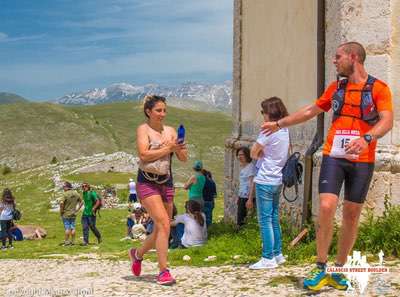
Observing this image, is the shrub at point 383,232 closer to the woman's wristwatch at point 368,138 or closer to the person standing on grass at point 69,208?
the woman's wristwatch at point 368,138

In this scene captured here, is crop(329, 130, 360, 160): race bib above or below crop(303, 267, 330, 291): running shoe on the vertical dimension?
above

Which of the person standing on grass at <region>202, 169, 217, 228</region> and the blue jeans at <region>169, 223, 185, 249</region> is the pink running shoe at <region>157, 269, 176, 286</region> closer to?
the blue jeans at <region>169, 223, 185, 249</region>

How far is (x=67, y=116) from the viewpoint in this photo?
10744cm

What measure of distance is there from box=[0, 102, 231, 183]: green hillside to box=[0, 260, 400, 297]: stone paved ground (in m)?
57.0

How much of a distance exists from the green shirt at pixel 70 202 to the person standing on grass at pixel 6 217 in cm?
160

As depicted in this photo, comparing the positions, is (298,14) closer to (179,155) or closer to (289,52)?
(289,52)

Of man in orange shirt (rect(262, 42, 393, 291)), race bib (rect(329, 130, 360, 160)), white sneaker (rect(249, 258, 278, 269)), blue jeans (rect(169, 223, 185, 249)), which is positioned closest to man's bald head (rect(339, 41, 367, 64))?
man in orange shirt (rect(262, 42, 393, 291))

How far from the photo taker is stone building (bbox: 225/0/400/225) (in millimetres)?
7492

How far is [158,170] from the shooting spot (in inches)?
255

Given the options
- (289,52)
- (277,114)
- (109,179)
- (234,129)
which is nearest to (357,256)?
(277,114)

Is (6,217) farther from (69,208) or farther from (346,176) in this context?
(346,176)

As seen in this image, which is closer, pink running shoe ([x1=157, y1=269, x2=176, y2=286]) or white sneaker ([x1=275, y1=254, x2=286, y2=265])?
pink running shoe ([x1=157, y1=269, x2=176, y2=286])

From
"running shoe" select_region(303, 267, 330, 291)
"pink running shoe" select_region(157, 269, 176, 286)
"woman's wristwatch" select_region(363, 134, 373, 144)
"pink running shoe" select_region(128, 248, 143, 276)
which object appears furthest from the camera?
"pink running shoe" select_region(128, 248, 143, 276)

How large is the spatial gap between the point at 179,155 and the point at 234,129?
5.05 metres
